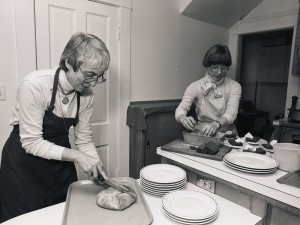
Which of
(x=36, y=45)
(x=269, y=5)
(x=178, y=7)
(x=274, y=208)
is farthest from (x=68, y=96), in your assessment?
(x=269, y=5)

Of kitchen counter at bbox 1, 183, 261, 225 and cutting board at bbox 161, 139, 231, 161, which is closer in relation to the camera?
kitchen counter at bbox 1, 183, 261, 225

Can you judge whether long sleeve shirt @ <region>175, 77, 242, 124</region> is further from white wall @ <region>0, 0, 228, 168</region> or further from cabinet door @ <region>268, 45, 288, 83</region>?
cabinet door @ <region>268, 45, 288, 83</region>

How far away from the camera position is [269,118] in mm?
5812

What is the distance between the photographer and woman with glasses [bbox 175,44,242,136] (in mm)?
2160

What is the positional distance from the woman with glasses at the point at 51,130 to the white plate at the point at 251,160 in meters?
0.63

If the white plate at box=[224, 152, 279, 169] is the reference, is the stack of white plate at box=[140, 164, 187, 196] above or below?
below

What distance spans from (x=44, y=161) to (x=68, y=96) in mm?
401

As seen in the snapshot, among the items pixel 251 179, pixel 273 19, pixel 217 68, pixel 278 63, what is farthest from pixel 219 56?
pixel 278 63

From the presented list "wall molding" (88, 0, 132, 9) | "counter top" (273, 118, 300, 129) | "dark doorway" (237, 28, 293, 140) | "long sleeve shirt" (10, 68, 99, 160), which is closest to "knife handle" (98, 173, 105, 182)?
"long sleeve shirt" (10, 68, 99, 160)

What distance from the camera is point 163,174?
1.31 m

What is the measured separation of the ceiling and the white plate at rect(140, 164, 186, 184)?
2485 mm

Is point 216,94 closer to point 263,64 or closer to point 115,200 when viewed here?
point 115,200

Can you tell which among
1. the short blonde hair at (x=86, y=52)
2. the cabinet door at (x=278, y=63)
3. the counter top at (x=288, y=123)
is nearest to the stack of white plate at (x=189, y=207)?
the short blonde hair at (x=86, y=52)

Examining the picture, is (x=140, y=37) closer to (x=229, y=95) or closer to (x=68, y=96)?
(x=229, y=95)
